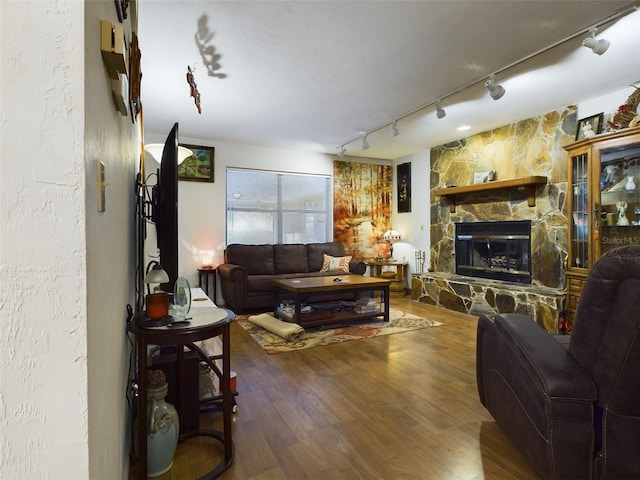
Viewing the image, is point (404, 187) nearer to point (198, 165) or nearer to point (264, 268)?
point (264, 268)

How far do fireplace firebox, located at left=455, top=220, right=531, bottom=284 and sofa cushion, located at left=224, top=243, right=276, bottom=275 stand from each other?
9.74 feet

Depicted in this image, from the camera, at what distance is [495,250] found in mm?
4867

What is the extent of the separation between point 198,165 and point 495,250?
454 centimetres

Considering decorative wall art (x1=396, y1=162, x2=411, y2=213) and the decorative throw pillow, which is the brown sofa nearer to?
the decorative throw pillow

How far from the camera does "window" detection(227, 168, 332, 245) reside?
5750mm

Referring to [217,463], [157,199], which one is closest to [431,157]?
[157,199]

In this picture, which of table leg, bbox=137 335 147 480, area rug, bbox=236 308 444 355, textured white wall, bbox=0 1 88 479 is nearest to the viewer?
textured white wall, bbox=0 1 88 479

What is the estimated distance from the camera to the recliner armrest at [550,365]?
1245 mm

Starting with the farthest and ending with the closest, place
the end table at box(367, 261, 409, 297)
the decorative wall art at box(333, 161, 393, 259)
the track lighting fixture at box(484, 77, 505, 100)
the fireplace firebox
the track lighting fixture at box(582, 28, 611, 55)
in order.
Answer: the decorative wall art at box(333, 161, 393, 259)
the end table at box(367, 261, 409, 297)
the fireplace firebox
the track lighting fixture at box(484, 77, 505, 100)
the track lighting fixture at box(582, 28, 611, 55)

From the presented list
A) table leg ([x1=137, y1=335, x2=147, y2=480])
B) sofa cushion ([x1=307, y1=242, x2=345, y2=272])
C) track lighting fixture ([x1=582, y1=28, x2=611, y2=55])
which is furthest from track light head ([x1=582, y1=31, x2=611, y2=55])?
sofa cushion ([x1=307, y1=242, x2=345, y2=272])

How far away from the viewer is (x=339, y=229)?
21.1 feet

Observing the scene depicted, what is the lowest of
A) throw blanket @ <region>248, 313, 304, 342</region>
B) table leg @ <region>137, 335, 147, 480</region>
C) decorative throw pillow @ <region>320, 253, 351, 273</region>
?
throw blanket @ <region>248, 313, 304, 342</region>

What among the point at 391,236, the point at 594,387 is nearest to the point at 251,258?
the point at 391,236

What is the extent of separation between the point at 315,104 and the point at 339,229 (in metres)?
2.95
